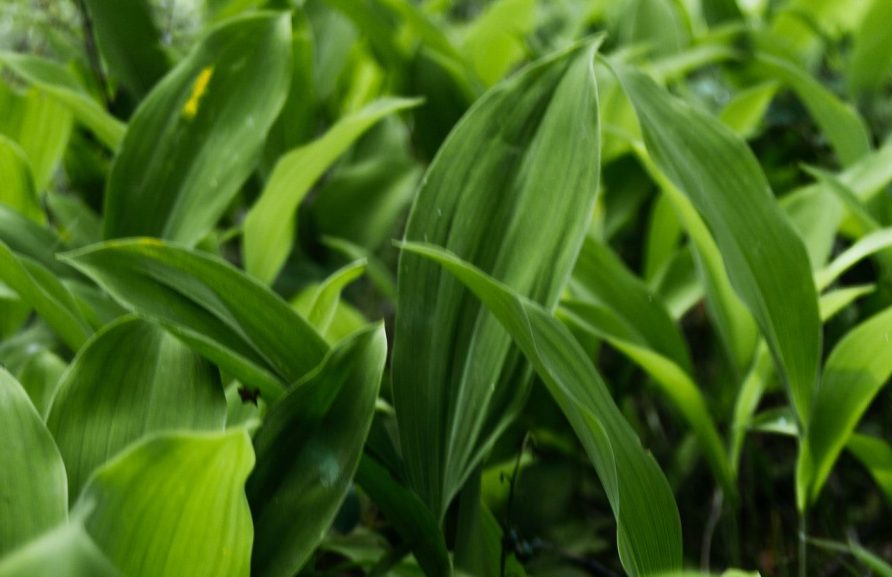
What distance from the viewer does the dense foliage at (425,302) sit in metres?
0.59

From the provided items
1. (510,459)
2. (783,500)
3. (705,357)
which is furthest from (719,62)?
(510,459)

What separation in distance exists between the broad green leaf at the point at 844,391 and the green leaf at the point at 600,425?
0.18 m

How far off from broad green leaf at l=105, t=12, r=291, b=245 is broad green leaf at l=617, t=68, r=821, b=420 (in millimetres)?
349

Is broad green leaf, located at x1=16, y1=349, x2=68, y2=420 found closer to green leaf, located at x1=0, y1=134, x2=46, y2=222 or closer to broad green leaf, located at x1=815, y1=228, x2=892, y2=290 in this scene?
green leaf, located at x1=0, y1=134, x2=46, y2=222

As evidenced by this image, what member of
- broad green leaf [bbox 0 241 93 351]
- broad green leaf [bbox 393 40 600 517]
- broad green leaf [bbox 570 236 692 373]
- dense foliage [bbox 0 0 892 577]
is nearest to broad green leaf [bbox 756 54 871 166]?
dense foliage [bbox 0 0 892 577]

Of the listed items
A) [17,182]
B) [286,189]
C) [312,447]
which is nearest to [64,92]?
[17,182]

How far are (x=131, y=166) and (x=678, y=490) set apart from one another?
2.33 ft

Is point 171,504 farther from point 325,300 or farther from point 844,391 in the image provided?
point 844,391

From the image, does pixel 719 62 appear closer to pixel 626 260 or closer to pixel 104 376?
pixel 626 260

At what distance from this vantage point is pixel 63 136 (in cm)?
108

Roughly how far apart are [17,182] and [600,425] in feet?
2.20

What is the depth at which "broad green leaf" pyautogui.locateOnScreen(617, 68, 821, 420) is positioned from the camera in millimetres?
743

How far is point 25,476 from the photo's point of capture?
1.68 ft

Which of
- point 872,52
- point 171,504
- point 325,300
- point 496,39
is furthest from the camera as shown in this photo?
point 496,39
